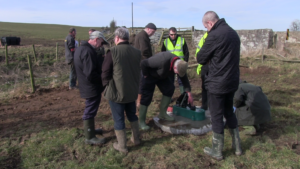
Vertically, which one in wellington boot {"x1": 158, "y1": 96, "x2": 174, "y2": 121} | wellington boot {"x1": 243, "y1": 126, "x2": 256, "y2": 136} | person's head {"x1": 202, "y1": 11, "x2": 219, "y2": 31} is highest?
person's head {"x1": 202, "y1": 11, "x2": 219, "y2": 31}

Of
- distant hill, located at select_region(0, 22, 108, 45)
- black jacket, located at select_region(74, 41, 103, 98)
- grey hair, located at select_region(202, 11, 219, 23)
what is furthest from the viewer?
distant hill, located at select_region(0, 22, 108, 45)

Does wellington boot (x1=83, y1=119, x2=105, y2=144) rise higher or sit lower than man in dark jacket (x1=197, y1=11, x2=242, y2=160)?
lower

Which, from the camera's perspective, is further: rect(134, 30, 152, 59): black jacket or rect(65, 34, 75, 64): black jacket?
rect(65, 34, 75, 64): black jacket

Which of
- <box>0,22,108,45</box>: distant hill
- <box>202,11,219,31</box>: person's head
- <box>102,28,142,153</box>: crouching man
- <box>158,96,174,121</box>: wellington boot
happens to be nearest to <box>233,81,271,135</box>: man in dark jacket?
<box>158,96,174,121</box>: wellington boot

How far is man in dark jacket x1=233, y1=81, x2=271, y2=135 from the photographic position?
A: 155 inches

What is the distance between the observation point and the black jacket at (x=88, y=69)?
10.9 feet

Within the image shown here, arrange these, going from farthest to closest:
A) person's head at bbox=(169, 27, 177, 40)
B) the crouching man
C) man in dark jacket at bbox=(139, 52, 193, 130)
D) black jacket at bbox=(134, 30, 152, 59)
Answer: person's head at bbox=(169, 27, 177, 40), black jacket at bbox=(134, 30, 152, 59), man in dark jacket at bbox=(139, 52, 193, 130), the crouching man

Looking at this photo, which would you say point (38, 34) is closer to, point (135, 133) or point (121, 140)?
point (135, 133)

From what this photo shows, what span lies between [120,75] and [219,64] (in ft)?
4.47

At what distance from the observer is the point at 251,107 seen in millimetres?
3939

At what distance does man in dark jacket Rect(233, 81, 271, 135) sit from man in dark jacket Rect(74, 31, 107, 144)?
8.00 feet

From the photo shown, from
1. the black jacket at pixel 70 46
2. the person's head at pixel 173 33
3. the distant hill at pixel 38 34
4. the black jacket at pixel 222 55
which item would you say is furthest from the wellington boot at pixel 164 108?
the distant hill at pixel 38 34

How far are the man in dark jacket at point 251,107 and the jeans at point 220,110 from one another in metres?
0.82

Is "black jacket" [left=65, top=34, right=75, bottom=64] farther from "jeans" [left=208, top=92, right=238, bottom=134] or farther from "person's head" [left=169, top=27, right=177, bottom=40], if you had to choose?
"jeans" [left=208, top=92, right=238, bottom=134]
